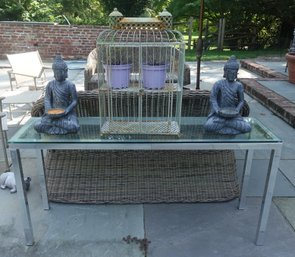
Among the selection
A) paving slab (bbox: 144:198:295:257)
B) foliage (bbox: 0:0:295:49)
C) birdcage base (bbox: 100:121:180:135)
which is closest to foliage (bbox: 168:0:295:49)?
foliage (bbox: 0:0:295:49)

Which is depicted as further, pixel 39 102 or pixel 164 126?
pixel 39 102

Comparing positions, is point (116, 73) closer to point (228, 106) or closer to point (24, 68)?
point (228, 106)

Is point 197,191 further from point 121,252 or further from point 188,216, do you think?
point 121,252

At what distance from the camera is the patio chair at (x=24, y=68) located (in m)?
5.88

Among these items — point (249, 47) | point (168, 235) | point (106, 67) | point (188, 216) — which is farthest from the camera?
point (249, 47)

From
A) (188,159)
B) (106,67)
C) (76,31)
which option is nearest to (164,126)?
(106,67)

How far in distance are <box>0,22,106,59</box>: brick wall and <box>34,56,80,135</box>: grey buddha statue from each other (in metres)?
8.83

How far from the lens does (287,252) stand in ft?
7.50

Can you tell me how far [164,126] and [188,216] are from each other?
0.86m

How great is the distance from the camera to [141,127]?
2.26 metres

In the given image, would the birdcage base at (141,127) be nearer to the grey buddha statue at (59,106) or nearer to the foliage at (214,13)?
the grey buddha statue at (59,106)

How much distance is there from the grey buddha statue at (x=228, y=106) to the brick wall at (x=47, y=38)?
9031 millimetres

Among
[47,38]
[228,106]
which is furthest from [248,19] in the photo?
[228,106]

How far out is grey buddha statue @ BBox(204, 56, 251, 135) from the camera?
2184 mm
